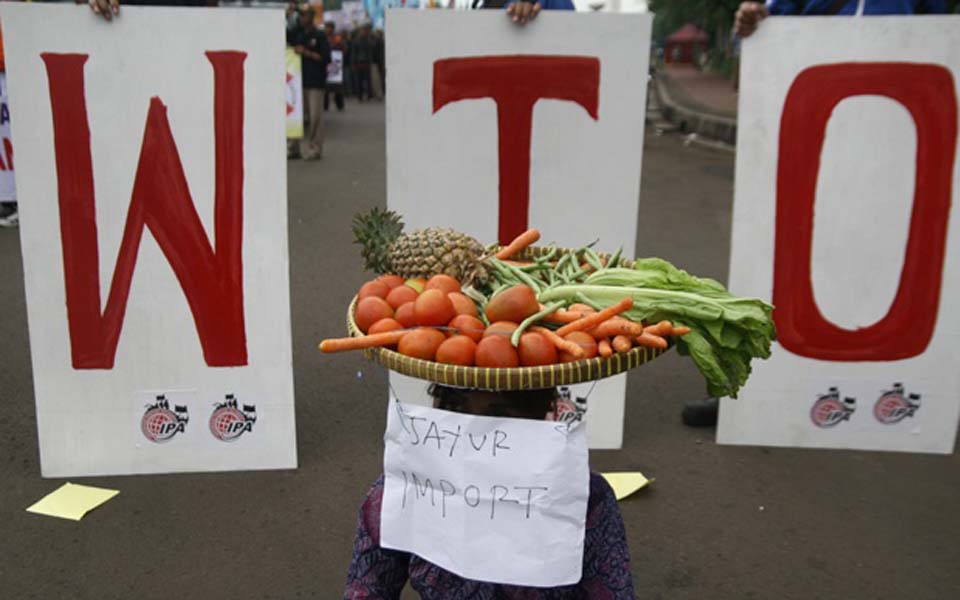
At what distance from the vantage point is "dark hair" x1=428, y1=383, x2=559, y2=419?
1.59 m

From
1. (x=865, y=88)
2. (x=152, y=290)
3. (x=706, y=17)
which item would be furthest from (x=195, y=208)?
(x=706, y=17)

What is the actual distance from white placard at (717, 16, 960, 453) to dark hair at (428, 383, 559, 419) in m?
2.21

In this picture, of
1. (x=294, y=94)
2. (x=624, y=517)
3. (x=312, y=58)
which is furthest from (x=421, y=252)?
(x=294, y=94)

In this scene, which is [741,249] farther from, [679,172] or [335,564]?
[679,172]

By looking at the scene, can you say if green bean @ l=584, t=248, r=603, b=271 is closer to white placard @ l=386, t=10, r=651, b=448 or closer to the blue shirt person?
white placard @ l=386, t=10, r=651, b=448

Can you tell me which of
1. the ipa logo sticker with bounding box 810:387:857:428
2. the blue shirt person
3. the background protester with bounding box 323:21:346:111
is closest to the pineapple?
the blue shirt person

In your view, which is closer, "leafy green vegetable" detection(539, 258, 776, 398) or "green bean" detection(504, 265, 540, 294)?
"leafy green vegetable" detection(539, 258, 776, 398)

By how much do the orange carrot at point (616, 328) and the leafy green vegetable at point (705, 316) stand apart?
4.5 inches

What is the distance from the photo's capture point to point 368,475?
3.63 meters

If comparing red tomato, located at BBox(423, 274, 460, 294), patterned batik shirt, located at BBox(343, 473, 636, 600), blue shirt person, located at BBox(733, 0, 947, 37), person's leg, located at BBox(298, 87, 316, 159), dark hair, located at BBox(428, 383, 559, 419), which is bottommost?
person's leg, located at BBox(298, 87, 316, 159)

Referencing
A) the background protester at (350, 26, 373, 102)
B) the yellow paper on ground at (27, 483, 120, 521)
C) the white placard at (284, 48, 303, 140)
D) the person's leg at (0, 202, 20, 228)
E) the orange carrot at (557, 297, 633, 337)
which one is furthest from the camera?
the background protester at (350, 26, 373, 102)

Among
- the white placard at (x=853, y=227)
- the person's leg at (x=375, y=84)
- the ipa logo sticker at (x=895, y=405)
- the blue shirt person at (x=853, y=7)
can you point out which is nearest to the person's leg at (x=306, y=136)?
the person's leg at (x=375, y=84)

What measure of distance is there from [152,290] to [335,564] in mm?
1255

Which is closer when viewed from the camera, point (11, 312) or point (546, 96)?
point (546, 96)
